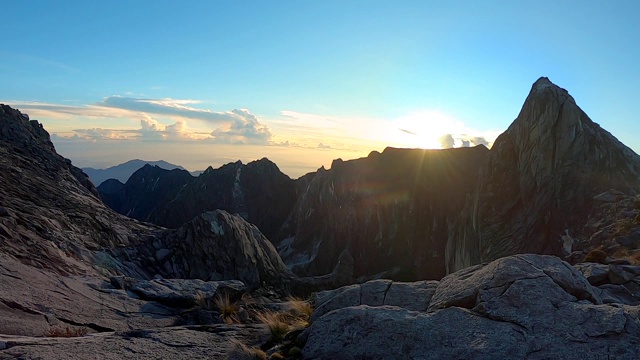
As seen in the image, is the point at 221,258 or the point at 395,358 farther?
the point at 221,258

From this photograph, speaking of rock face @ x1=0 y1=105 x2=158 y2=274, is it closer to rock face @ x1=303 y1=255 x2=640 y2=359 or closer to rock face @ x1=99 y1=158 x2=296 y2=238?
rock face @ x1=303 y1=255 x2=640 y2=359

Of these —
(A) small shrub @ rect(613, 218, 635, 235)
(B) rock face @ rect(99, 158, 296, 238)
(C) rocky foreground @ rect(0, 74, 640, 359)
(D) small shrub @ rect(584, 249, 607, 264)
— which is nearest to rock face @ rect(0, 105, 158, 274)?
(C) rocky foreground @ rect(0, 74, 640, 359)

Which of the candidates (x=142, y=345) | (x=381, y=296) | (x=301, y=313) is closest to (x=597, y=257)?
(x=381, y=296)

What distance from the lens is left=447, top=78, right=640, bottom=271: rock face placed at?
132 ft

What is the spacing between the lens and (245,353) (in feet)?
31.1

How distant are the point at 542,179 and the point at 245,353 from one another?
144ft

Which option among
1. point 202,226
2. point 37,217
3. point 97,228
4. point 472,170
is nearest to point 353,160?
point 472,170

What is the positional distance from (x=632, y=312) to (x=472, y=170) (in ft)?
385

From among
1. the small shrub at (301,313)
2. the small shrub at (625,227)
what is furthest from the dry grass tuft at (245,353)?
the small shrub at (625,227)

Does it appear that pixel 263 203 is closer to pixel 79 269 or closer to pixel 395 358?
pixel 79 269

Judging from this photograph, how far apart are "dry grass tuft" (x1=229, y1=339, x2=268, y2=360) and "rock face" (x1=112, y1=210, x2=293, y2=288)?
37.4 meters

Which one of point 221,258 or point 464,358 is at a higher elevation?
point 464,358

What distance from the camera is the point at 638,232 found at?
68.0 ft

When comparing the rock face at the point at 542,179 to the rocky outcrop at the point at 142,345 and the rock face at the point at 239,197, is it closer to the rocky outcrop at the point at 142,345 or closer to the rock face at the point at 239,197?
the rocky outcrop at the point at 142,345
